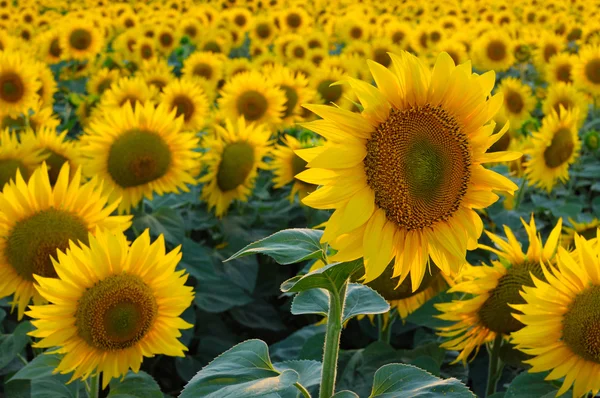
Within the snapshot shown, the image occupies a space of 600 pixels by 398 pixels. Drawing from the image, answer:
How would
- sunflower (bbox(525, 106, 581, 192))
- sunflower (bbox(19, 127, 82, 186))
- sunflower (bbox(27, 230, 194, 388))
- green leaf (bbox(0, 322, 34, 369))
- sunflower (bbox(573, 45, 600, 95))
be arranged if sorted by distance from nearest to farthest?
sunflower (bbox(27, 230, 194, 388)), green leaf (bbox(0, 322, 34, 369)), sunflower (bbox(19, 127, 82, 186)), sunflower (bbox(525, 106, 581, 192)), sunflower (bbox(573, 45, 600, 95))

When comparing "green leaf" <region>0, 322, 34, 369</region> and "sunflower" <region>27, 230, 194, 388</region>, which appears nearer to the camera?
"sunflower" <region>27, 230, 194, 388</region>

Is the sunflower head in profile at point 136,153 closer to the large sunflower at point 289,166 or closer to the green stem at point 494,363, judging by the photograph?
the large sunflower at point 289,166

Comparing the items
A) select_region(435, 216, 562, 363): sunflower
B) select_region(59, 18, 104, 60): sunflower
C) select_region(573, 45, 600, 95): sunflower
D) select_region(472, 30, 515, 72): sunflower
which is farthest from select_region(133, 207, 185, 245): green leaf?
select_region(472, 30, 515, 72): sunflower

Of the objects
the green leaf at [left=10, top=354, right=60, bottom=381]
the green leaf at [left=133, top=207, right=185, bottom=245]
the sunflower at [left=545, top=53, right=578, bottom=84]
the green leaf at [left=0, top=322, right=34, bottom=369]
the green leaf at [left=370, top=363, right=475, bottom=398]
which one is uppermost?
the sunflower at [left=545, top=53, right=578, bottom=84]

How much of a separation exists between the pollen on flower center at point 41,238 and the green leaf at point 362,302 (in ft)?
3.01

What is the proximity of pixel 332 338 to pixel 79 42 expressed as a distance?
591cm

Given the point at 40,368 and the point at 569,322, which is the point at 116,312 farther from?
the point at 569,322

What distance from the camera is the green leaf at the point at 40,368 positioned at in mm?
1916

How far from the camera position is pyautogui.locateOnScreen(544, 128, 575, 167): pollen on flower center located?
3.42 m

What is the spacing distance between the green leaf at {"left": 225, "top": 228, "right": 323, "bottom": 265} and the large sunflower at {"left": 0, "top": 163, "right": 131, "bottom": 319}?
837 millimetres

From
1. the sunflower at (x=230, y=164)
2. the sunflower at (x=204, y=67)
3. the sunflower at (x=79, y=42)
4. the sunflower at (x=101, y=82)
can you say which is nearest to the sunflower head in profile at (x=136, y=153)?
the sunflower at (x=230, y=164)

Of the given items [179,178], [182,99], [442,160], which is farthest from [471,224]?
[182,99]

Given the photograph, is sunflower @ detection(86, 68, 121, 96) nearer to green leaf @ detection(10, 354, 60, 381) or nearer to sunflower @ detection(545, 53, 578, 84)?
green leaf @ detection(10, 354, 60, 381)

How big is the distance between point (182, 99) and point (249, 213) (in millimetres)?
980
